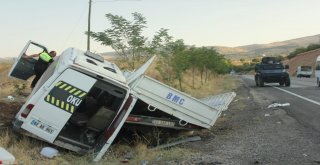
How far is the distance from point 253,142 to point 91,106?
3.44m

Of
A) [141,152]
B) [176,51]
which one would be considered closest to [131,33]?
[176,51]

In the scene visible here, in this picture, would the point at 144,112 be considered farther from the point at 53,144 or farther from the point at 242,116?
the point at 242,116

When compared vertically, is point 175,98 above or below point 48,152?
above

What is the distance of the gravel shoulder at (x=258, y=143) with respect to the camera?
326 inches

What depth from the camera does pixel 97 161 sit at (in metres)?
8.71

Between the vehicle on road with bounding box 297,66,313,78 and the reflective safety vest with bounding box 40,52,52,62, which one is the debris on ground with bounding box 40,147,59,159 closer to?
the reflective safety vest with bounding box 40,52,52,62

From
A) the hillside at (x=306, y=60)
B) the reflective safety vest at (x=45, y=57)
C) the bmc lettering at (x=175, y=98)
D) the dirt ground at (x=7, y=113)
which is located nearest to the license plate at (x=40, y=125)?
the dirt ground at (x=7, y=113)

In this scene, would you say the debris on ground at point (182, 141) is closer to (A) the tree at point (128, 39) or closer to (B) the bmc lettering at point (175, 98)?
(B) the bmc lettering at point (175, 98)

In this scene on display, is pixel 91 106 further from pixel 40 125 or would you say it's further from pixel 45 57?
pixel 40 125

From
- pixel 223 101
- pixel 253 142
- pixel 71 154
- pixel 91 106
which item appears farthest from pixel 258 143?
pixel 71 154

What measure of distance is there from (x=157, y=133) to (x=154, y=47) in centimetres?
1408

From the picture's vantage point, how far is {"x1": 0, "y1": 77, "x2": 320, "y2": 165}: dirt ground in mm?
8281

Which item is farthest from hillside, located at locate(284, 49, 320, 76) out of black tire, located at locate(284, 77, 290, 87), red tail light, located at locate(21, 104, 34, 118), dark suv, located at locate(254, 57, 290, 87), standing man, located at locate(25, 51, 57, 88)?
red tail light, located at locate(21, 104, 34, 118)

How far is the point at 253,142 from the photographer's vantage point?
1001 cm
